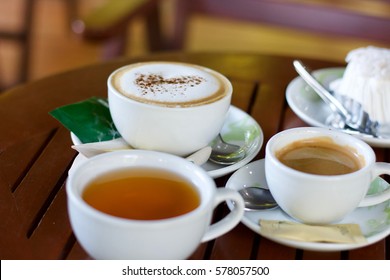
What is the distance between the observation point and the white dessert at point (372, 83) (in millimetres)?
969

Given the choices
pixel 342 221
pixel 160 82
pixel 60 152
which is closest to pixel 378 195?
pixel 342 221

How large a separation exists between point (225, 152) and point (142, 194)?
9.2 inches

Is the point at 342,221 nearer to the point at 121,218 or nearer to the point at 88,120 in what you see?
the point at 121,218

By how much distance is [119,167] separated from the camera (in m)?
0.68

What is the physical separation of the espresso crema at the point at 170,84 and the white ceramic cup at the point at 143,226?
0.46ft

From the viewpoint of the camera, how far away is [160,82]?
0.83m

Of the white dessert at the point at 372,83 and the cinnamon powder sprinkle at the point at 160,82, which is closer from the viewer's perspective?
the cinnamon powder sprinkle at the point at 160,82

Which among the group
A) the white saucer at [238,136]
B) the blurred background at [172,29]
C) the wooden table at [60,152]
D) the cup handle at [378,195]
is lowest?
the blurred background at [172,29]

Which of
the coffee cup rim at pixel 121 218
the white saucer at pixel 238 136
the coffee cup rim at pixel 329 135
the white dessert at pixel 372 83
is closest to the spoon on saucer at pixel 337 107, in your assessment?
the white dessert at pixel 372 83

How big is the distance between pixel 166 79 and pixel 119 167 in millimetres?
204

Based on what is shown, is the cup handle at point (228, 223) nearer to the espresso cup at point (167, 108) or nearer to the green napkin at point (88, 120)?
the espresso cup at point (167, 108)

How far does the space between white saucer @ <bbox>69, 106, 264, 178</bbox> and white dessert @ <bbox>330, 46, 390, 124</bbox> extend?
180mm
